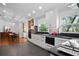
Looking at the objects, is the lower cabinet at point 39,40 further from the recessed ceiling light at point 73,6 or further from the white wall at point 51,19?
the recessed ceiling light at point 73,6

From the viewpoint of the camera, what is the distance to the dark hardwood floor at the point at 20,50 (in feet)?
7.18

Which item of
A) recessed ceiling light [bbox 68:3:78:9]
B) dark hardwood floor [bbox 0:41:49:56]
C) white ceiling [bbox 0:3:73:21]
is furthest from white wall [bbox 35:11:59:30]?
dark hardwood floor [bbox 0:41:49:56]

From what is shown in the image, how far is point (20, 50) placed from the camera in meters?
2.24

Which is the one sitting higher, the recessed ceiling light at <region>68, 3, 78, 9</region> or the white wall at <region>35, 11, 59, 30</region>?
the recessed ceiling light at <region>68, 3, 78, 9</region>

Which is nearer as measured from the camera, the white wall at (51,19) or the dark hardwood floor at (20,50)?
the dark hardwood floor at (20,50)

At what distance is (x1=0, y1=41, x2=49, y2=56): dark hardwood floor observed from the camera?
2188mm

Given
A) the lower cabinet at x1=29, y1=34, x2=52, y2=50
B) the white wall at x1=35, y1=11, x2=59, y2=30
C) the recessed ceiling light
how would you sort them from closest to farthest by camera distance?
the recessed ceiling light → the white wall at x1=35, y1=11, x2=59, y2=30 → the lower cabinet at x1=29, y1=34, x2=52, y2=50

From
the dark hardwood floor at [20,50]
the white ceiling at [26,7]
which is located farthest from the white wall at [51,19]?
the dark hardwood floor at [20,50]

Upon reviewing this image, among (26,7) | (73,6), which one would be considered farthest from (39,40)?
(73,6)

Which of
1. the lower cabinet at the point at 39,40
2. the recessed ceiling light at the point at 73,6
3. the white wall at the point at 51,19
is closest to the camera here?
the recessed ceiling light at the point at 73,6

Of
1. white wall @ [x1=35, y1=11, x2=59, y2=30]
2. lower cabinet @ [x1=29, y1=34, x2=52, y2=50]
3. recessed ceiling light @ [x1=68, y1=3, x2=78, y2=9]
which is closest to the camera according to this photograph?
recessed ceiling light @ [x1=68, y1=3, x2=78, y2=9]

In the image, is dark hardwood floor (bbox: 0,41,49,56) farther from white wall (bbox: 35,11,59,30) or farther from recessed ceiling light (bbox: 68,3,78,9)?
recessed ceiling light (bbox: 68,3,78,9)

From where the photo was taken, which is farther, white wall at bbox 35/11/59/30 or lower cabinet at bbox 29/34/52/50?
lower cabinet at bbox 29/34/52/50

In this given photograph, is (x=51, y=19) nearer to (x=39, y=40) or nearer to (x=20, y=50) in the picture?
(x=39, y=40)
